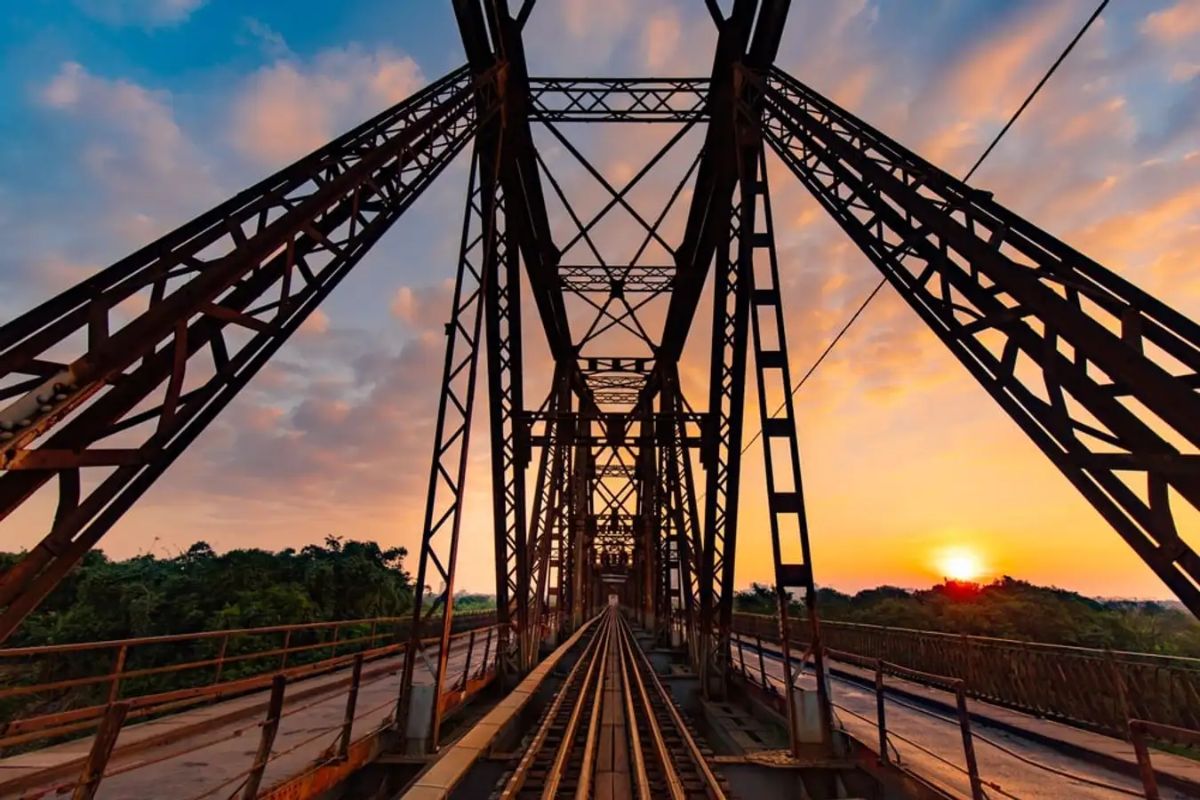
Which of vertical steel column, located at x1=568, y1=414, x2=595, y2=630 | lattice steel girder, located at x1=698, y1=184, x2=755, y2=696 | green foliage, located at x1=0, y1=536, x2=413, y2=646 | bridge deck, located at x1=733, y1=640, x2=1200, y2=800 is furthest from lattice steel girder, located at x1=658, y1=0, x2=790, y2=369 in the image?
green foliage, located at x1=0, y1=536, x2=413, y2=646

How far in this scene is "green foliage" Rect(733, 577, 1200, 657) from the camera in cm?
2253

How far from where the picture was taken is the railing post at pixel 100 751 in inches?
132

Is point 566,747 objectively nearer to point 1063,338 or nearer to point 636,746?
point 636,746

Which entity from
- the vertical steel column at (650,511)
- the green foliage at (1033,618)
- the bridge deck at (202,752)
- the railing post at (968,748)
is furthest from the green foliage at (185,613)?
the green foliage at (1033,618)

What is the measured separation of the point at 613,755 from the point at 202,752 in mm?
5328

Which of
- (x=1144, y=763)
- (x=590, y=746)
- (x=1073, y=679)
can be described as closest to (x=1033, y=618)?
(x=1073, y=679)

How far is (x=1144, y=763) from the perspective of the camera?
→ 3385 mm

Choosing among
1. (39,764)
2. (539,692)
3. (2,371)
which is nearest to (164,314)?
(2,371)

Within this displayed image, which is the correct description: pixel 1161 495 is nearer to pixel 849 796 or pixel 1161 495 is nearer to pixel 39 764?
pixel 849 796

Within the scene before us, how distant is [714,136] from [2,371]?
10.9 metres

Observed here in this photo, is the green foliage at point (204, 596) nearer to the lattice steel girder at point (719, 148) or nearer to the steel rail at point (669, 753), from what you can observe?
the steel rail at point (669, 753)

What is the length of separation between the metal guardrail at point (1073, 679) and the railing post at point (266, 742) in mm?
6457

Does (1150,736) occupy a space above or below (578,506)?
below

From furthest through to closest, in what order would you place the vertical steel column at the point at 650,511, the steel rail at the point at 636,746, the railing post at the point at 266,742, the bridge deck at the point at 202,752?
the vertical steel column at the point at 650,511
the steel rail at the point at 636,746
the bridge deck at the point at 202,752
the railing post at the point at 266,742
